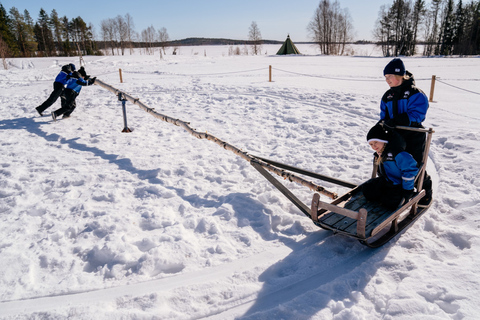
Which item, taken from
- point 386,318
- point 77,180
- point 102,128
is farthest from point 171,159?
point 386,318

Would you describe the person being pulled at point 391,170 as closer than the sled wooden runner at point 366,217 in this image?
No

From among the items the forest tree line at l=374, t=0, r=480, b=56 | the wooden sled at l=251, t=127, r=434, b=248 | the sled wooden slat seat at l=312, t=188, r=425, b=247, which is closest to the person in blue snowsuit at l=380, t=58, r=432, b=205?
the wooden sled at l=251, t=127, r=434, b=248

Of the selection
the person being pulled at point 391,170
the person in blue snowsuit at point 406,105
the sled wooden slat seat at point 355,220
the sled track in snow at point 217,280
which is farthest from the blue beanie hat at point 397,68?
the sled track in snow at point 217,280

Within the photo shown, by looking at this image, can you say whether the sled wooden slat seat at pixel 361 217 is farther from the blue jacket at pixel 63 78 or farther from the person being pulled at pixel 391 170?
the blue jacket at pixel 63 78

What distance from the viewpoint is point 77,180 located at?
15.5ft

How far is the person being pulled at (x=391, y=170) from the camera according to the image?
320cm

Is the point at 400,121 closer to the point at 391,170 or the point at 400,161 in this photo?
the point at 400,161

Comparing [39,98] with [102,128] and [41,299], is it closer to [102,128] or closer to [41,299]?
[102,128]

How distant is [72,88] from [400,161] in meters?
8.45

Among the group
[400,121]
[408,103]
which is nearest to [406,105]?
[408,103]

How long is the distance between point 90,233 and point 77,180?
164 centimetres

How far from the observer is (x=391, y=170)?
3400mm

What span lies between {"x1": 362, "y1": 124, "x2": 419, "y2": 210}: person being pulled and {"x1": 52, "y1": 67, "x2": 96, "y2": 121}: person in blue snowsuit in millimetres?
7452

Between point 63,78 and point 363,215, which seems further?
point 63,78
